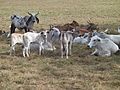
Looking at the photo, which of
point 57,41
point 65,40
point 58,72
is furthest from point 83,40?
point 58,72

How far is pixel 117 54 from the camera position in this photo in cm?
1241

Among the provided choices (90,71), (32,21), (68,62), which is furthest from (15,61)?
(32,21)

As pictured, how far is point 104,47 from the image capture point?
12.4 meters

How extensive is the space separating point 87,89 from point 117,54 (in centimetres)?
445

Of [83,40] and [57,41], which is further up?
[57,41]

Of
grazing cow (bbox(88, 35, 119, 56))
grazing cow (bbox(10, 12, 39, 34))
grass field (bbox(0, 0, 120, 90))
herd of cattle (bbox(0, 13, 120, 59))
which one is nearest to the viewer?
grass field (bbox(0, 0, 120, 90))

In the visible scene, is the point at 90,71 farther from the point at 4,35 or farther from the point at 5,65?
the point at 4,35

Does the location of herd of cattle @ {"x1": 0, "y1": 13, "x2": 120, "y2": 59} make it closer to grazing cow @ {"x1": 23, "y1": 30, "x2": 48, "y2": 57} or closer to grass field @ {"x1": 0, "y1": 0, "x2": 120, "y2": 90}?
grazing cow @ {"x1": 23, "y1": 30, "x2": 48, "y2": 57}

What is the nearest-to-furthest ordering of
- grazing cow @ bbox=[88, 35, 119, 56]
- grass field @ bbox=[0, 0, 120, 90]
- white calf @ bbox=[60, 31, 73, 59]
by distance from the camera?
grass field @ bbox=[0, 0, 120, 90], white calf @ bbox=[60, 31, 73, 59], grazing cow @ bbox=[88, 35, 119, 56]

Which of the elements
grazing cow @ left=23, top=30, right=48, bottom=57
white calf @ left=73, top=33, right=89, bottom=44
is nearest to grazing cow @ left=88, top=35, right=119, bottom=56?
grazing cow @ left=23, top=30, right=48, bottom=57

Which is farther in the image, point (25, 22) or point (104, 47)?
point (25, 22)

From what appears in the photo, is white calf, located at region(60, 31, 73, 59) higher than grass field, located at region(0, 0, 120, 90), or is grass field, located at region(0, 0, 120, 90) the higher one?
white calf, located at region(60, 31, 73, 59)

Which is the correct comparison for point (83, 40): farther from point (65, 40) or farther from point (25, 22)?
point (25, 22)

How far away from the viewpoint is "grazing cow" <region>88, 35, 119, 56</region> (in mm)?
12306
